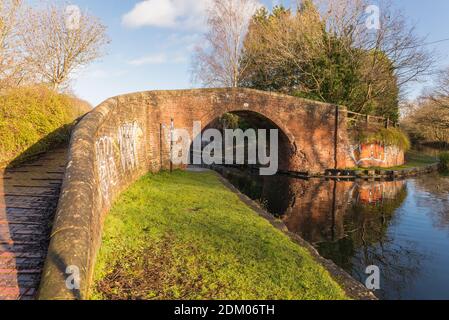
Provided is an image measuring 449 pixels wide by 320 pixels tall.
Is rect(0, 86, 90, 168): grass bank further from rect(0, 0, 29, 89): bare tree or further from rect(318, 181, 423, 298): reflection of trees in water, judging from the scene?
rect(318, 181, 423, 298): reflection of trees in water

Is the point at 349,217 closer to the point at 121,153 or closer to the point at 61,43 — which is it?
the point at 121,153

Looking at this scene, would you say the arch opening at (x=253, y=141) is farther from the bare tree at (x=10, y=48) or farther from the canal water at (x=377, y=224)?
the bare tree at (x=10, y=48)

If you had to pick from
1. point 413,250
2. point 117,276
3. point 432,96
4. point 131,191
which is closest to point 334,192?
point 413,250

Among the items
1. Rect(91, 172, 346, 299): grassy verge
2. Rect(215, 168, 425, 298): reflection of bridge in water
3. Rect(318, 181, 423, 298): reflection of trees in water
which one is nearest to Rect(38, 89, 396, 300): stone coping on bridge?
Rect(91, 172, 346, 299): grassy verge

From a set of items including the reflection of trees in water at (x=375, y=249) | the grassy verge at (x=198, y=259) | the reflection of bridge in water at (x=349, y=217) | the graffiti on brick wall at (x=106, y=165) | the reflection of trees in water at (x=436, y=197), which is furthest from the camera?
the reflection of trees in water at (x=436, y=197)

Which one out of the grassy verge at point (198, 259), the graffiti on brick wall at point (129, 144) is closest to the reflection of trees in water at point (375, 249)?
the grassy verge at point (198, 259)

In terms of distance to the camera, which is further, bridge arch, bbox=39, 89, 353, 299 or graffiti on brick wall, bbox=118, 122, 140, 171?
graffiti on brick wall, bbox=118, 122, 140, 171

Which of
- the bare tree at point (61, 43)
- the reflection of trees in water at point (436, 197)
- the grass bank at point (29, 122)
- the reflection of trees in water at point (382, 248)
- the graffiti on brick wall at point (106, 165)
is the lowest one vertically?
the reflection of trees in water at point (382, 248)

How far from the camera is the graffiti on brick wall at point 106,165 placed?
20.2ft

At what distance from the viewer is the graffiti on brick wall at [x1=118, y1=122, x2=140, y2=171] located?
9102 millimetres

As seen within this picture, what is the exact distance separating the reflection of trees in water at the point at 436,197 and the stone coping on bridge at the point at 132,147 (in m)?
4.25

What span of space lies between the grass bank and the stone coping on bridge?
1.95 metres

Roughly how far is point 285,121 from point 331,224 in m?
9.66
